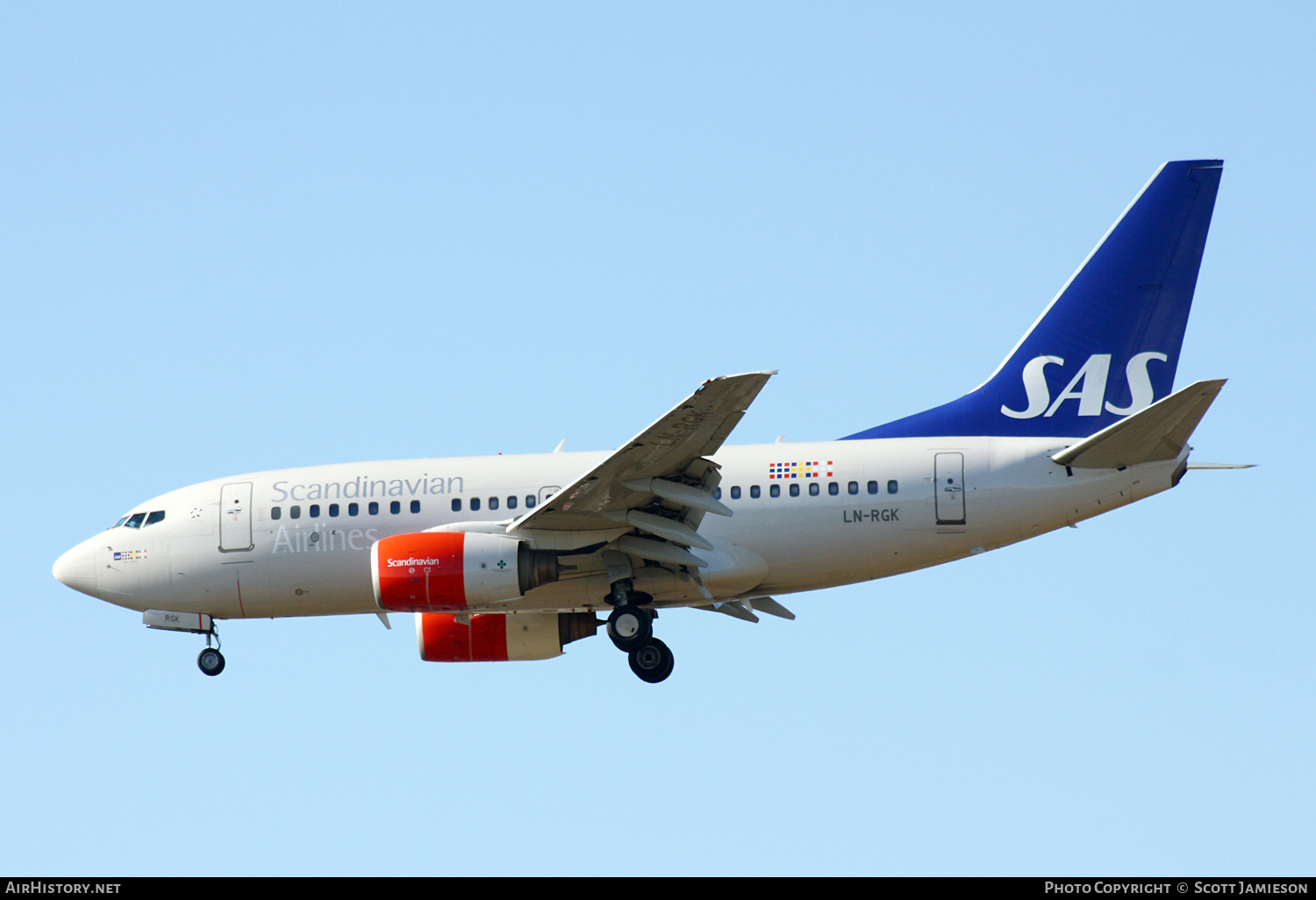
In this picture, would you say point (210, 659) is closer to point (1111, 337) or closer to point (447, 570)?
point (447, 570)

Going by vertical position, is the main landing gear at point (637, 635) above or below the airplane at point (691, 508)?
below

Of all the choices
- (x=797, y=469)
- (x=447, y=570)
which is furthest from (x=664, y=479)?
(x=447, y=570)

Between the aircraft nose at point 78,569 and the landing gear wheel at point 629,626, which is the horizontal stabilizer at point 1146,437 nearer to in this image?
the landing gear wheel at point 629,626

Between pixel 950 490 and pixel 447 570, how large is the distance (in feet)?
25.4

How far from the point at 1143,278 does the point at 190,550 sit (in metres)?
16.5

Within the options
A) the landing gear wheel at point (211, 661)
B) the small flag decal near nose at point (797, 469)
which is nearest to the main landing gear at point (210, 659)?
the landing gear wheel at point (211, 661)

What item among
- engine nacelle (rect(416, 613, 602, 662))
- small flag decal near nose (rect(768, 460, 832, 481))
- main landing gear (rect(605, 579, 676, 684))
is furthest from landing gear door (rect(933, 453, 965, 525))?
engine nacelle (rect(416, 613, 602, 662))

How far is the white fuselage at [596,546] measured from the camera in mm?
23844

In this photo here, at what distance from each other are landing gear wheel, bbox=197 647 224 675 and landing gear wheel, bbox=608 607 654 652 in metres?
7.23

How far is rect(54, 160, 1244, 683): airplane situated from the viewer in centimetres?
2336

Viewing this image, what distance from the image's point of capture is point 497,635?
2716 centimetres
